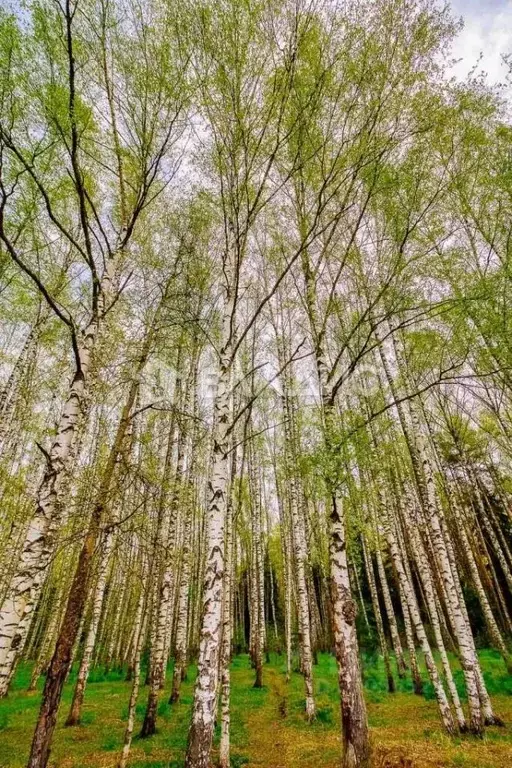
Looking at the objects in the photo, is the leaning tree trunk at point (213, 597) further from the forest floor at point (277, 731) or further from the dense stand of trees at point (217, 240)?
the forest floor at point (277, 731)

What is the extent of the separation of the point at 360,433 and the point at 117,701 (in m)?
11.2

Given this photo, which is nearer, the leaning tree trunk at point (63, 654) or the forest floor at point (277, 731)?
the leaning tree trunk at point (63, 654)

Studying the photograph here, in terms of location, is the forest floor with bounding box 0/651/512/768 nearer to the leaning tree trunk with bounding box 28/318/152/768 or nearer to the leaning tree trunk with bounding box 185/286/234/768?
the leaning tree trunk with bounding box 28/318/152/768

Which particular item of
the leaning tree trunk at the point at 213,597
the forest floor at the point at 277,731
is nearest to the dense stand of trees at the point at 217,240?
the leaning tree trunk at the point at 213,597

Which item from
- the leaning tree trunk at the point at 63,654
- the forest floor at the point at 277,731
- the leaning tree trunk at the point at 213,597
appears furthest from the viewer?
the forest floor at the point at 277,731

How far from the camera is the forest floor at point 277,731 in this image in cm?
558

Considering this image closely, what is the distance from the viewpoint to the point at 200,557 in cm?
1844

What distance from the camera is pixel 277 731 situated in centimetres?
764

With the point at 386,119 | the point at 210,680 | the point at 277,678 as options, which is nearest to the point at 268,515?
the point at 277,678

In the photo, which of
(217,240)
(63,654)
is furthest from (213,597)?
(217,240)

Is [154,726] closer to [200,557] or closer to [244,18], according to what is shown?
[200,557]

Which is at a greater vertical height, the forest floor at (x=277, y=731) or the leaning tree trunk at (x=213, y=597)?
the leaning tree trunk at (x=213, y=597)

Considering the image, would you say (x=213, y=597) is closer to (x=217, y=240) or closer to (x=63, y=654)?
(x=63, y=654)

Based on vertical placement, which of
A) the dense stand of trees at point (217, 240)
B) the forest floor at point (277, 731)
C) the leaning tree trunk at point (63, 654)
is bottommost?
the forest floor at point (277, 731)
